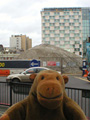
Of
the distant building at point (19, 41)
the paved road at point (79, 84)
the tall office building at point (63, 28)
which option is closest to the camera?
the paved road at point (79, 84)

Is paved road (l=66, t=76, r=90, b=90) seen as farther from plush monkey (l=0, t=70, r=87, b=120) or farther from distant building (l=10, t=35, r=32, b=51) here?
distant building (l=10, t=35, r=32, b=51)

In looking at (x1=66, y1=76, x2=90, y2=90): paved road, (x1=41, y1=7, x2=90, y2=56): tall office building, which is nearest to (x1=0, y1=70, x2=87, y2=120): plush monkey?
(x1=66, y1=76, x2=90, y2=90): paved road

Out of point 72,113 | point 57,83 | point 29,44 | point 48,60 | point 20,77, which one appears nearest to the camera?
point 57,83

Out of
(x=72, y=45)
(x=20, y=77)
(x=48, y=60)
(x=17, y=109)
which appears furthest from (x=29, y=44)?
(x=17, y=109)

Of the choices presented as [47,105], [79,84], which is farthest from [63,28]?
[47,105]

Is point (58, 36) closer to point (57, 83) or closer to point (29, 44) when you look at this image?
point (29, 44)

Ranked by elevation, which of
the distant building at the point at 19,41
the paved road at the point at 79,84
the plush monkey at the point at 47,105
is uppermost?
the distant building at the point at 19,41

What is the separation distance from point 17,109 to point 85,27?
375ft

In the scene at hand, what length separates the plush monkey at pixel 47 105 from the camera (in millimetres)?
2139

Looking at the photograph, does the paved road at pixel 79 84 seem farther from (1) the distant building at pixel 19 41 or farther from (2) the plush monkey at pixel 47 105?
(1) the distant building at pixel 19 41

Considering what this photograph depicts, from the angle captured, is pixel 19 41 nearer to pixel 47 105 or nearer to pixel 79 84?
pixel 79 84

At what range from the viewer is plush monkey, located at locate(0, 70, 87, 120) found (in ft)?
7.02

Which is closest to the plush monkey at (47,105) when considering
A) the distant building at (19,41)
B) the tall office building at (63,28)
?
the tall office building at (63,28)

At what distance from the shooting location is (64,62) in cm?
2759
